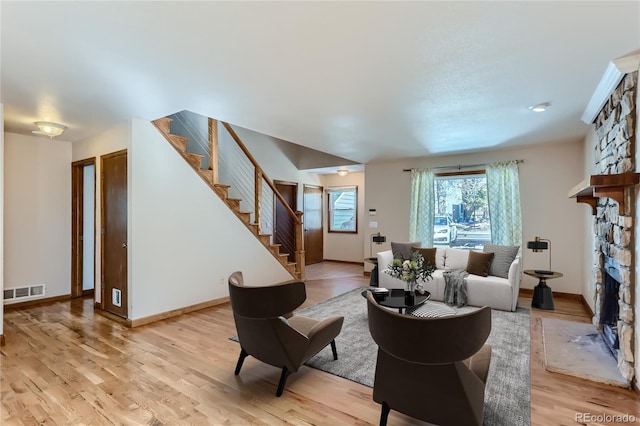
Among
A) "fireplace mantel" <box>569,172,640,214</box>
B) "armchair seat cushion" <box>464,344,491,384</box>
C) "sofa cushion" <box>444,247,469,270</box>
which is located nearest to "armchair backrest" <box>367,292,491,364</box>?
"armchair seat cushion" <box>464,344,491,384</box>

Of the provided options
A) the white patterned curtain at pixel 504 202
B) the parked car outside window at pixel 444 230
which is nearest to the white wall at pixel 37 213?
the parked car outside window at pixel 444 230

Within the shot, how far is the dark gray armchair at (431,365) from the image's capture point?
1629 millimetres

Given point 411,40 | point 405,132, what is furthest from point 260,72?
point 405,132

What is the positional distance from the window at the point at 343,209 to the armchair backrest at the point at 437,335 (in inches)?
275

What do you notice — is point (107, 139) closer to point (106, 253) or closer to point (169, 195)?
point (169, 195)

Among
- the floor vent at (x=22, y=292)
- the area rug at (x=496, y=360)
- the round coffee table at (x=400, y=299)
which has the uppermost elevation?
the round coffee table at (x=400, y=299)

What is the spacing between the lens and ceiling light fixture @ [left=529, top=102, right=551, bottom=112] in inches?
131

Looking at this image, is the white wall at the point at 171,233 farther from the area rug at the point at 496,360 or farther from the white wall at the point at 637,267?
the white wall at the point at 637,267

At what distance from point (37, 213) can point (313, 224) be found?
5.68 m

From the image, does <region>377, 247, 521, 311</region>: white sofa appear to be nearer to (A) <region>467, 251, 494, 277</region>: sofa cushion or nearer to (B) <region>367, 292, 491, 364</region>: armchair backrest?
(A) <region>467, 251, 494, 277</region>: sofa cushion

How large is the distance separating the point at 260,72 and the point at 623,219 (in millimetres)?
3106

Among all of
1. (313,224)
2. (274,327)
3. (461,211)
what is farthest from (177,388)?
(313,224)

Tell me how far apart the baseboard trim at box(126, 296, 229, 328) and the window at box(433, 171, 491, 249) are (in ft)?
13.8

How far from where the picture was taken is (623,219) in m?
2.57
